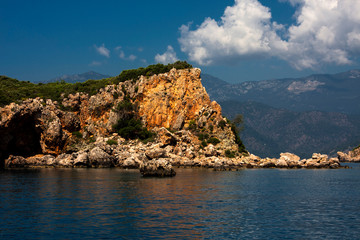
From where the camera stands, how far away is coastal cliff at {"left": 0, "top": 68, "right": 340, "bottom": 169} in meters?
107

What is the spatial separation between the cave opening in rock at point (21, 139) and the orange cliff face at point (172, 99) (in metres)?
40.4

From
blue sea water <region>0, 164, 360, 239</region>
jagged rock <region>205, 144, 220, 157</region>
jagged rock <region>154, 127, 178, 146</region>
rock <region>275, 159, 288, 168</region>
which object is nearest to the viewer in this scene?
blue sea water <region>0, 164, 360, 239</region>

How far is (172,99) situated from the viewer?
14012cm

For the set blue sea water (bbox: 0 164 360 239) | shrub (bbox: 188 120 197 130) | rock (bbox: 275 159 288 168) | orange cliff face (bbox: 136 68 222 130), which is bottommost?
blue sea water (bbox: 0 164 360 239)

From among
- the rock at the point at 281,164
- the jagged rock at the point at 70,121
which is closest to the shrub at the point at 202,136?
the rock at the point at 281,164

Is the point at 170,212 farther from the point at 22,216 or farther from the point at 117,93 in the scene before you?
the point at 117,93

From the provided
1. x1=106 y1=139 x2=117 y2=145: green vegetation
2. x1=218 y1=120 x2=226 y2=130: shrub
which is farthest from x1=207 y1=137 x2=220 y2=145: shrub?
x1=106 y1=139 x2=117 y2=145: green vegetation

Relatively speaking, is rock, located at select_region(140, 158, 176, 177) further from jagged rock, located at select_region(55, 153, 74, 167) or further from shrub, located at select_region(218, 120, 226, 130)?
shrub, located at select_region(218, 120, 226, 130)

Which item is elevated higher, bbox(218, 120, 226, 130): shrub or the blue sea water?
bbox(218, 120, 226, 130): shrub

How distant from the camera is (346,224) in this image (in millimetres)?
30953

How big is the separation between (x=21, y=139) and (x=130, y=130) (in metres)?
37.6

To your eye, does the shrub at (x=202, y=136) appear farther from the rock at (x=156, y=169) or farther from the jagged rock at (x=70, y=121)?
the rock at (x=156, y=169)

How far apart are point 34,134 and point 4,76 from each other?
183 ft

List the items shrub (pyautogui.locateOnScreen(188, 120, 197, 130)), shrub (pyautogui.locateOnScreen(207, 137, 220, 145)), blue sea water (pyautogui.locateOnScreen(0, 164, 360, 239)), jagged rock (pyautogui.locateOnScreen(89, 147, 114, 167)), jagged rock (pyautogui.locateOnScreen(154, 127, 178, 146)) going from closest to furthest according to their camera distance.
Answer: blue sea water (pyautogui.locateOnScreen(0, 164, 360, 239)) → jagged rock (pyautogui.locateOnScreen(89, 147, 114, 167)) → jagged rock (pyautogui.locateOnScreen(154, 127, 178, 146)) → shrub (pyautogui.locateOnScreen(207, 137, 220, 145)) → shrub (pyautogui.locateOnScreen(188, 120, 197, 130))
